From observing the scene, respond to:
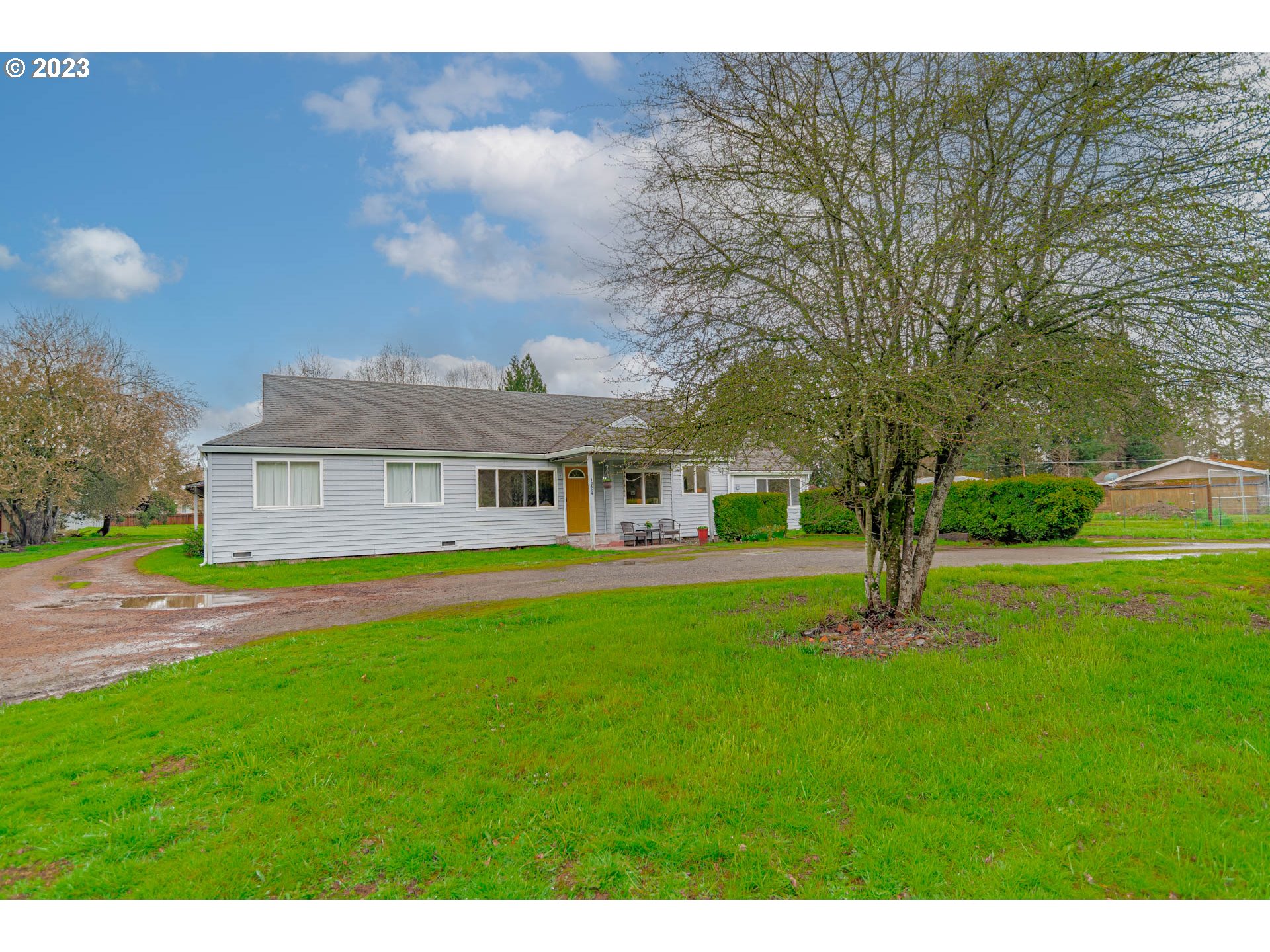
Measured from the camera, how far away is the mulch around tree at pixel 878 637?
552cm

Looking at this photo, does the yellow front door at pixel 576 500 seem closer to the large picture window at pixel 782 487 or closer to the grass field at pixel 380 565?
the grass field at pixel 380 565

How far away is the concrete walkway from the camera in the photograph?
22.5 ft

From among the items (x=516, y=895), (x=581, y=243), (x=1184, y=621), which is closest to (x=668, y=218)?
(x=581, y=243)

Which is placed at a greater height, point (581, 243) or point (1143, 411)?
point (581, 243)

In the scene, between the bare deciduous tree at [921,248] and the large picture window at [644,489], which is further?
the large picture window at [644,489]

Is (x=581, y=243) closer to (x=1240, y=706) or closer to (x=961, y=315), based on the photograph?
(x=961, y=315)

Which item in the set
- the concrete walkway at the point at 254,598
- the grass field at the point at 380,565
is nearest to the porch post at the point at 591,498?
the grass field at the point at 380,565

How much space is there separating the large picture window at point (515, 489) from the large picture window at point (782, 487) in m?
10.5

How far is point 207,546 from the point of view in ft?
51.4

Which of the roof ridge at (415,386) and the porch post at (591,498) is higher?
the roof ridge at (415,386)

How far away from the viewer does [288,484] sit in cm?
1627

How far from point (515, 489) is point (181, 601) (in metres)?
9.49
